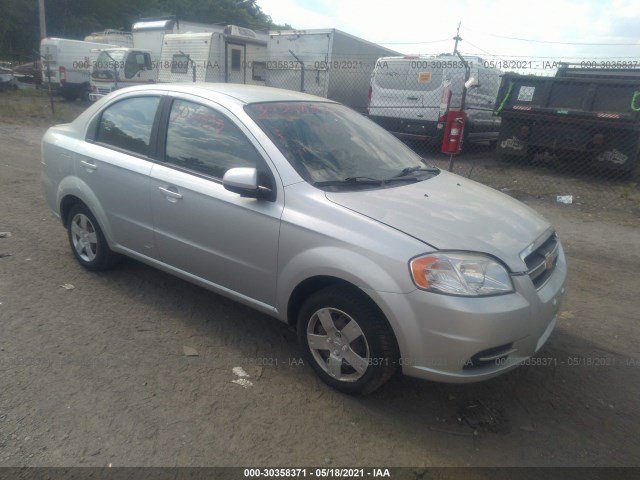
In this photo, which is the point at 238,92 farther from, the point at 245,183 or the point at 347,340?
the point at 347,340

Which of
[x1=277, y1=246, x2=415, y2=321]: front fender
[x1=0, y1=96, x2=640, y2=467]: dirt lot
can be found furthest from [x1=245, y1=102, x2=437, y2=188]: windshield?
[x1=0, y1=96, x2=640, y2=467]: dirt lot

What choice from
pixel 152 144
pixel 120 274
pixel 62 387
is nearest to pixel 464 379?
pixel 62 387

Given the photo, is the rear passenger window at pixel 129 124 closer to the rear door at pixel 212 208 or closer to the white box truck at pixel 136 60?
the rear door at pixel 212 208

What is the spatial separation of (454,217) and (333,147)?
1014 mm

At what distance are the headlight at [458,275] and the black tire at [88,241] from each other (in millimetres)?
2923

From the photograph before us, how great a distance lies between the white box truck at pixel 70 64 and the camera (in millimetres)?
20125

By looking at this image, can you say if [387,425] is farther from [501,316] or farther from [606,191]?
[606,191]

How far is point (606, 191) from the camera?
8.84 metres

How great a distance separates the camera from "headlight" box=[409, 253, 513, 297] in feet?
8.45

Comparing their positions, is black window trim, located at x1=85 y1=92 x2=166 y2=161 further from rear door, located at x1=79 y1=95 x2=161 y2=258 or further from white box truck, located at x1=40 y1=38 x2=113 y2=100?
white box truck, located at x1=40 y1=38 x2=113 y2=100

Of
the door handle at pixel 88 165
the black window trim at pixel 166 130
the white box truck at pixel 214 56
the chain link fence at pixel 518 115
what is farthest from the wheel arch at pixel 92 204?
the white box truck at pixel 214 56

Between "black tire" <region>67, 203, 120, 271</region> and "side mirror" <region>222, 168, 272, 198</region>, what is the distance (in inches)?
71.3

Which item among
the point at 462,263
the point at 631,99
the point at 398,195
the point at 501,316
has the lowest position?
the point at 501,316

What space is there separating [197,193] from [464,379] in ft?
6.73
